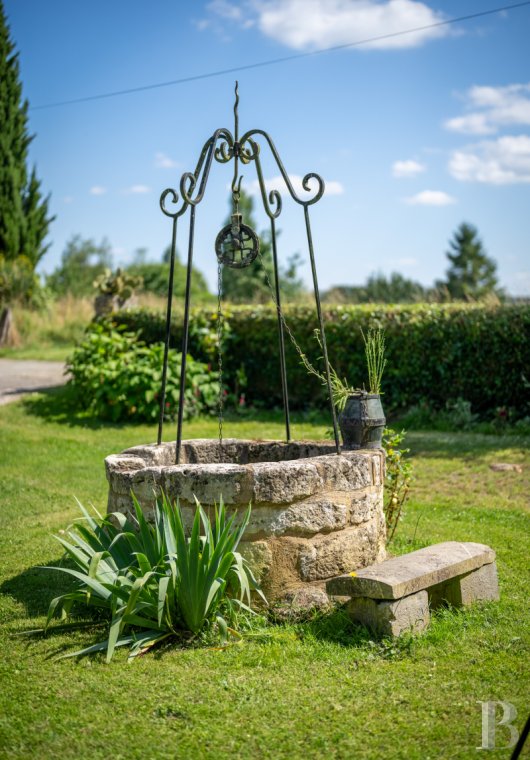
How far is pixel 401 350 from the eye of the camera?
10133 mm

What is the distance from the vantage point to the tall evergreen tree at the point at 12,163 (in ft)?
68.1

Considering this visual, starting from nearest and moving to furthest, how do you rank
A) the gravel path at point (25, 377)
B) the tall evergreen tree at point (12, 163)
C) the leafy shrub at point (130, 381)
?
the leafy shrub at point (130, 381), the gravel path at point (25, 377), the tall evergreen tree at point (12, 163)

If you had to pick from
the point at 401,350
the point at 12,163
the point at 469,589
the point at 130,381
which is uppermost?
the point at 12,163

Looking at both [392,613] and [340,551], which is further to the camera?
[340,551]

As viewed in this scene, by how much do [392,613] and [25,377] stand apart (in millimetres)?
10024

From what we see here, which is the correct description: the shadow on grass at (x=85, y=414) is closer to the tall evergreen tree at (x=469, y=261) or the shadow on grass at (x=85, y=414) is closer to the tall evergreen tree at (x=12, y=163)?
the tall evergreen tree at (x=12, y=163)

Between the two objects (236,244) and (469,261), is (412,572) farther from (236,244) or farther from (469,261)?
(469,261)

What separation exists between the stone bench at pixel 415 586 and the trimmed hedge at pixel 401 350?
5.12m

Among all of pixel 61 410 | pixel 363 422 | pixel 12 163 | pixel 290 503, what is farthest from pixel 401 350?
pixel 12 163

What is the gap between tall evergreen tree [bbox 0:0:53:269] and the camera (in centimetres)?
2077

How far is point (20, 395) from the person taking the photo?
11.4m

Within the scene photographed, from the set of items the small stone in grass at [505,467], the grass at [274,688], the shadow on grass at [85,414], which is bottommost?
the grass at [274,688]

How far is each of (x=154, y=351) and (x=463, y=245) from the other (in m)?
43.7

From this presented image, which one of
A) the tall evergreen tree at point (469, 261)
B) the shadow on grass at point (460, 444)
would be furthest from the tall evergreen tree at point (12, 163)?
the tall evergreen tree at point (469, 261)
